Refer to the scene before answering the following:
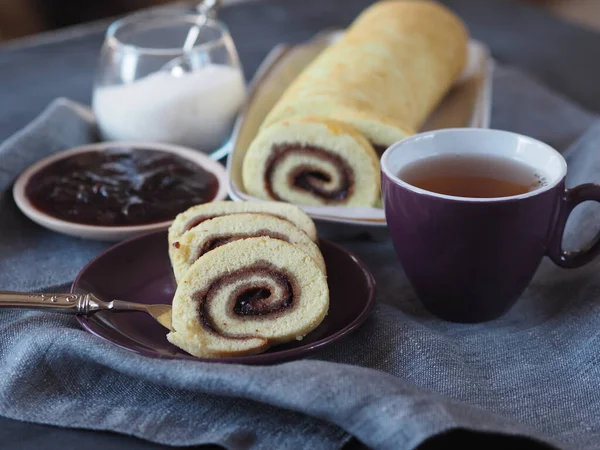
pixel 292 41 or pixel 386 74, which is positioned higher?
pixel 386 74

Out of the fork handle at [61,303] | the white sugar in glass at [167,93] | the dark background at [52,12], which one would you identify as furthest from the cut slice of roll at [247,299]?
the dark background at [52,12]

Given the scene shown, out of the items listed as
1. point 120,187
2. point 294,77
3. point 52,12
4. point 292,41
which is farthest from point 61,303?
point 52,12

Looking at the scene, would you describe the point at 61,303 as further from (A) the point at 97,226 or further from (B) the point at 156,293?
(A) the point at 97,226

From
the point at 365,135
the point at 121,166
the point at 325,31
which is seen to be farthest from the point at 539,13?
the point at 121,166

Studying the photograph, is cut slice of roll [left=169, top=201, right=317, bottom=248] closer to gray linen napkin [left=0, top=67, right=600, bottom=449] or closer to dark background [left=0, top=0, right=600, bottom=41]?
gray linen napkin [left=0, top=67, right=600, bottom=449]

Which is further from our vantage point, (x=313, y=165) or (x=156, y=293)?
(x=313, y=165)

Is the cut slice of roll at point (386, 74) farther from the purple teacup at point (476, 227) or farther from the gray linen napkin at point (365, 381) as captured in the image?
the gray linen napkin at point (365, 381)
